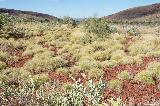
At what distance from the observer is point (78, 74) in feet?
53.7

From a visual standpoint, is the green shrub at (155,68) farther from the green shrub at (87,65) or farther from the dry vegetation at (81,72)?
the green shrub at (87,65)

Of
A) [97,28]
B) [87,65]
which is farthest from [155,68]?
[97,28]

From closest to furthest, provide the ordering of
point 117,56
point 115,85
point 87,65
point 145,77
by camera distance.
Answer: point 115,85, point 145,77, point 87,65, point 117,56

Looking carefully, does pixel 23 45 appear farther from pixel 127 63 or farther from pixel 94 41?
pixel 127 63

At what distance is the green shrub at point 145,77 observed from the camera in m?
13.8

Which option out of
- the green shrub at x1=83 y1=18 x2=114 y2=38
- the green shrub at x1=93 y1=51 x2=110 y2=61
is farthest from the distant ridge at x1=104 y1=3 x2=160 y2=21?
the green shrub at x1=93 y1=51 x2=110 y2=61

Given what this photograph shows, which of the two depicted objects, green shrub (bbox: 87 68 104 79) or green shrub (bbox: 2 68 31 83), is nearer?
green shrub (bbox: 2 68 31 83)

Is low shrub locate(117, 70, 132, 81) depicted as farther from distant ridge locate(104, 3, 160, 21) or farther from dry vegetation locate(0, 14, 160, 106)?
distant ridge locate(104, 3, 160, 21)

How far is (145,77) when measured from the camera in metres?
14.1

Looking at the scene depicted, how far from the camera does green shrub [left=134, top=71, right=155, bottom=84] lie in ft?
45.3

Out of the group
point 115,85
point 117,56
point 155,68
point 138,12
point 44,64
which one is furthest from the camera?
point 138,12

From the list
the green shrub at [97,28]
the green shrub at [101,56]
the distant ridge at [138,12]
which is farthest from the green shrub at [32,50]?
the distant ridge at [138,12]

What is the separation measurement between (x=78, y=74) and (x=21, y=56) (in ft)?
21.2

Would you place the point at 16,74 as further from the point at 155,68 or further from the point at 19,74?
the point at 155,68
